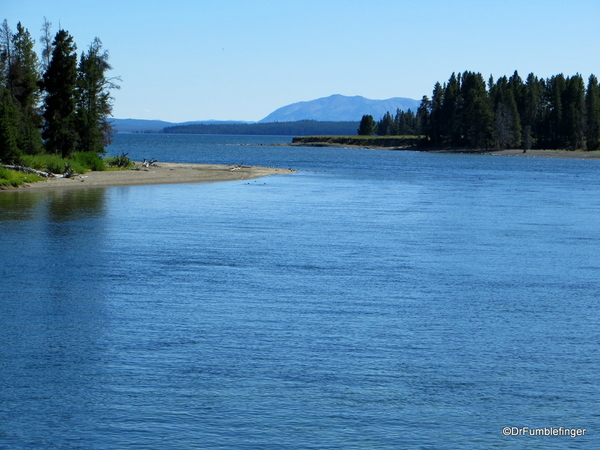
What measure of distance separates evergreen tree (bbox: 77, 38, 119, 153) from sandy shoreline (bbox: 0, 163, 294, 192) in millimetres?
4663

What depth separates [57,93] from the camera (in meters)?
60.9

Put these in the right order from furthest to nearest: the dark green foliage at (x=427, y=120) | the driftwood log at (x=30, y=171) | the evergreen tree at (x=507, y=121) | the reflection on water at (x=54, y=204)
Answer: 1. the dark green foliage at (x=427, y=120)
2. the evergreen tree at (x=507, y=121)
3. the driftwood log at (x=30, y=171)
4. the reflection on water at (x=54, y=204)

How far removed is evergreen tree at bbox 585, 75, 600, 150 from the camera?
5945 inches

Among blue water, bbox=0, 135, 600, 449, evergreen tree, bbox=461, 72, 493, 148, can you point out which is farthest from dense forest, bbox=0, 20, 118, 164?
evergreen tree, bbox=461, 72, 493, 148

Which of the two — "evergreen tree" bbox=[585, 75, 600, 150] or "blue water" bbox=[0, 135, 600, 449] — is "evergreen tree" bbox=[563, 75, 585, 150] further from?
"blue water" bbox=[0, 135, 600, 449]

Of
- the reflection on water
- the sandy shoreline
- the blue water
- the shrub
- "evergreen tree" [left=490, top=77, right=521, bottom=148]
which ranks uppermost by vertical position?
"evergreen tree" [left=490, top=77, right=521, bottom=148]

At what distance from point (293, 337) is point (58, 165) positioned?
43.9m

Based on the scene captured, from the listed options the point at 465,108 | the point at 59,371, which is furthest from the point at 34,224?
the point at 465,108

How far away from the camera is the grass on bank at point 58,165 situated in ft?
154

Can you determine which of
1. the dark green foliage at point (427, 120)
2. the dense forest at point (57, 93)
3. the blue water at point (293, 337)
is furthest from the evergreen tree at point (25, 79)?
the dark green foliage at point (427, 120)

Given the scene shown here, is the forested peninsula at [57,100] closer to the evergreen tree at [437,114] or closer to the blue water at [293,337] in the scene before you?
the blue water at [293,337]

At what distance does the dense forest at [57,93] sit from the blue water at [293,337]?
104ft

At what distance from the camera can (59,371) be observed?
40.6 feet

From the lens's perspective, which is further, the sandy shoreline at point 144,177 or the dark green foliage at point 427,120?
the dark green foliage at point 427,120
